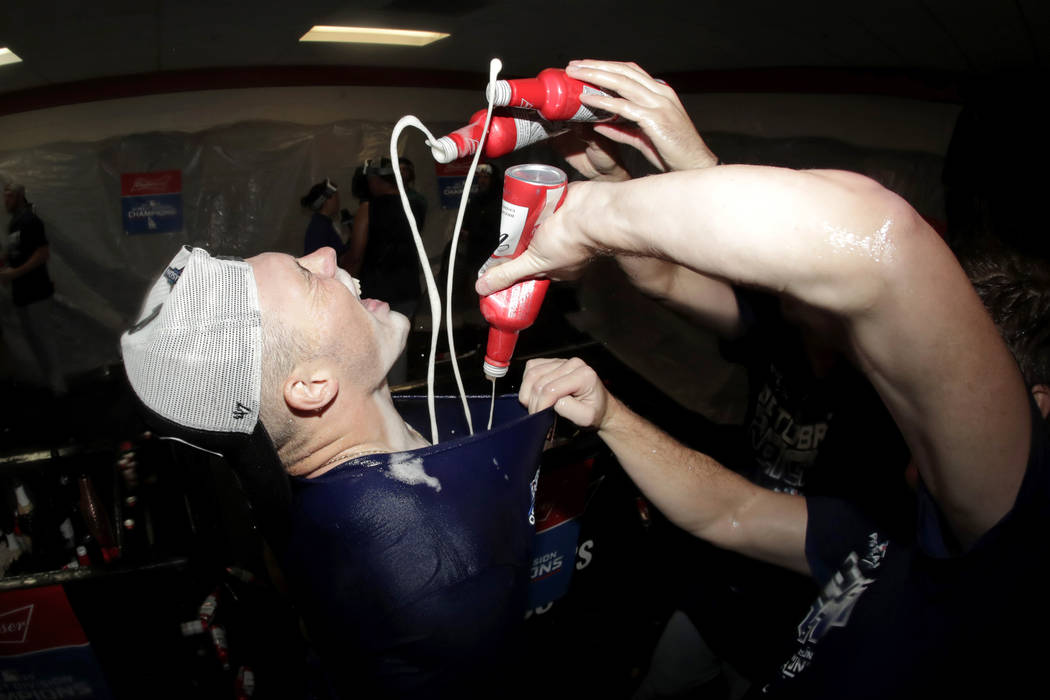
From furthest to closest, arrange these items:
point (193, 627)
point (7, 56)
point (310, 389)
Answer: point (7, 56)
point (193, 627)
point (310, 389)

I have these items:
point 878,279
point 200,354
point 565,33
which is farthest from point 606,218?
point 565,33

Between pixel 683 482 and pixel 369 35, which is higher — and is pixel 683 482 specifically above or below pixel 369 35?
below

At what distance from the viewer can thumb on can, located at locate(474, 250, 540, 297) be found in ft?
4.58

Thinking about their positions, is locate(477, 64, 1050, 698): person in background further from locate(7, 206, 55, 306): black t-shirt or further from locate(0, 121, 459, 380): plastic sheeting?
locate(7, 206, 55, 306): black t-shirt

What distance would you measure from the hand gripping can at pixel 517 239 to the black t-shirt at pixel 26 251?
6994 millimetres

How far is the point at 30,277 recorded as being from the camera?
235 inches

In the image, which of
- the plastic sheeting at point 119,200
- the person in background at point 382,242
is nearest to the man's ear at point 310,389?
the person in background at point 382,242

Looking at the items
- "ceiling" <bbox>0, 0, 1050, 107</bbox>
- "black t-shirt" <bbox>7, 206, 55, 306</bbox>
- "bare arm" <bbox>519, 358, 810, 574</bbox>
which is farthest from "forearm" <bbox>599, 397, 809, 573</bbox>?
"black t-shirt" <bbox>7, 206, 55, 306</bbox>

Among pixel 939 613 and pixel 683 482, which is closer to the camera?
pixel 939 613

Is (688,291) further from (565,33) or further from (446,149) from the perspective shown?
(565,33)

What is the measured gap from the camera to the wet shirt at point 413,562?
1.33m

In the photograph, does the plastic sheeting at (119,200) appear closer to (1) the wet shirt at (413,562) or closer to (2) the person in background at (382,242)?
(2) the person in background at (382,242)

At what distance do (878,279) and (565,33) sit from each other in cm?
450

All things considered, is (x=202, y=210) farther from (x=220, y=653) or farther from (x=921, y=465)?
(x=921, y=465)
